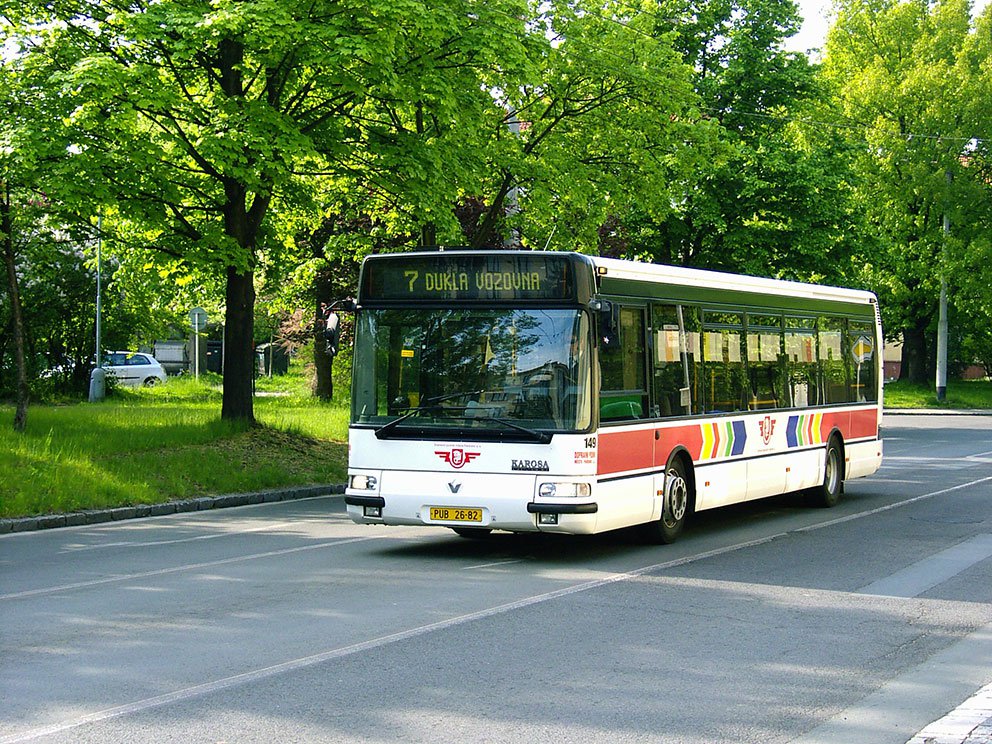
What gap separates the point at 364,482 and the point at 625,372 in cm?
267

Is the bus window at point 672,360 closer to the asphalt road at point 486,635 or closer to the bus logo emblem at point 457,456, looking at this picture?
the asphalt road at point 486,635

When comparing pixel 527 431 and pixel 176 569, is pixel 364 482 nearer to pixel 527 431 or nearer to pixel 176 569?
pixel 527 431

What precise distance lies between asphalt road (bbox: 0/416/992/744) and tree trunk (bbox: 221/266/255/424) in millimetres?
7510

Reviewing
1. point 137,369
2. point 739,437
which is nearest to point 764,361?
point 739,437

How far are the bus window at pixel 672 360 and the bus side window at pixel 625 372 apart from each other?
29cm

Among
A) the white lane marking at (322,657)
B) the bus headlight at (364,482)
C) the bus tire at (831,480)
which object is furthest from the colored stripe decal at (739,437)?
the bus headlight at (364,482)

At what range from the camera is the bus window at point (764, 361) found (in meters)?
16.0

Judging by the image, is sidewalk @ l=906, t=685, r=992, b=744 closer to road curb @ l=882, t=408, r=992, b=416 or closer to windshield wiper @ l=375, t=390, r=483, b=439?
windshield wiper @ l=375, t=390, r=483, b=439

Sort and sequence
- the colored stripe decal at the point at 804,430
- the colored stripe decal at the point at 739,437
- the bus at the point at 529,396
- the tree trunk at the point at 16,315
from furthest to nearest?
the tree trunk at the point at 16,315, the colored stripe decal at the point at 804,430, the colored stripe decal at the point at 739,437, the bus at the point at 529,396

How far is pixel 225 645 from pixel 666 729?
3.08 metres

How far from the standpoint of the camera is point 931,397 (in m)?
56.8

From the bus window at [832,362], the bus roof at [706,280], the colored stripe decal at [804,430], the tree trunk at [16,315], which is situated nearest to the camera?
the bus roof at [706,280]

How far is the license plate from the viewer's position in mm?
12141

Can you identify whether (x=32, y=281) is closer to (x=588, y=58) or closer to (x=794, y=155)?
(x=588, y=58)
